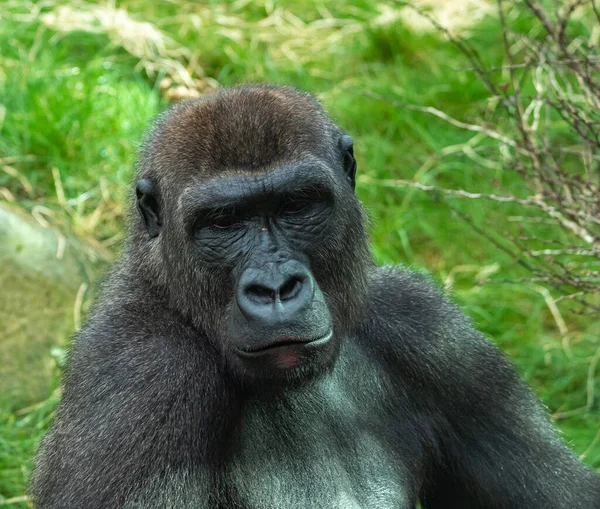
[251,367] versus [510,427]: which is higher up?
[251,367]

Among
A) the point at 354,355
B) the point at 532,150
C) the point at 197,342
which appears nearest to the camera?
the point at 197,342

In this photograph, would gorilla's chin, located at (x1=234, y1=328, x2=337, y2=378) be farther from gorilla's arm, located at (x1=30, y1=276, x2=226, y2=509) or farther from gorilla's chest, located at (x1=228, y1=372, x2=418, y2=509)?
gorilla's chest, located at (x1=228, y1=372, x2=418, y2=509)

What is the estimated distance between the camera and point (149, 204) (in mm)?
4012

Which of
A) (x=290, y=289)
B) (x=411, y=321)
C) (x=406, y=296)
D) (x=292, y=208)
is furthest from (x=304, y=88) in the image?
(x=290, y=289)

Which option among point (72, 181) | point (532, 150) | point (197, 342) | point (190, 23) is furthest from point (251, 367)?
point (190, 23)

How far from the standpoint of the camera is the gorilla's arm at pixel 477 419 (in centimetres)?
433

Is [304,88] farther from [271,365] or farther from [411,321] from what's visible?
[271,365]

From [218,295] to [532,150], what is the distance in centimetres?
227

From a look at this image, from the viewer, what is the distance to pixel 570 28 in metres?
9.01

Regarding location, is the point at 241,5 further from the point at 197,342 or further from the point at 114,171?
the point at 197,342

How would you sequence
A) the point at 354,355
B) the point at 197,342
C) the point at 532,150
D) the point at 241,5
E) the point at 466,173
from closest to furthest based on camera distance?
the point at 197,342, the point at 354,355, the point at 532,150, the point at 466,173, the point at 241,5

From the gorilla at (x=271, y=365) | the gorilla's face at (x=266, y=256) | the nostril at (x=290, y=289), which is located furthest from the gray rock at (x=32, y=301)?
the nostril at (x=290, y=289)

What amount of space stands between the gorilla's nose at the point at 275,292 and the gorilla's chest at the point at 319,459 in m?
0.61

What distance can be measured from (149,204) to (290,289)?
85 centimetres
